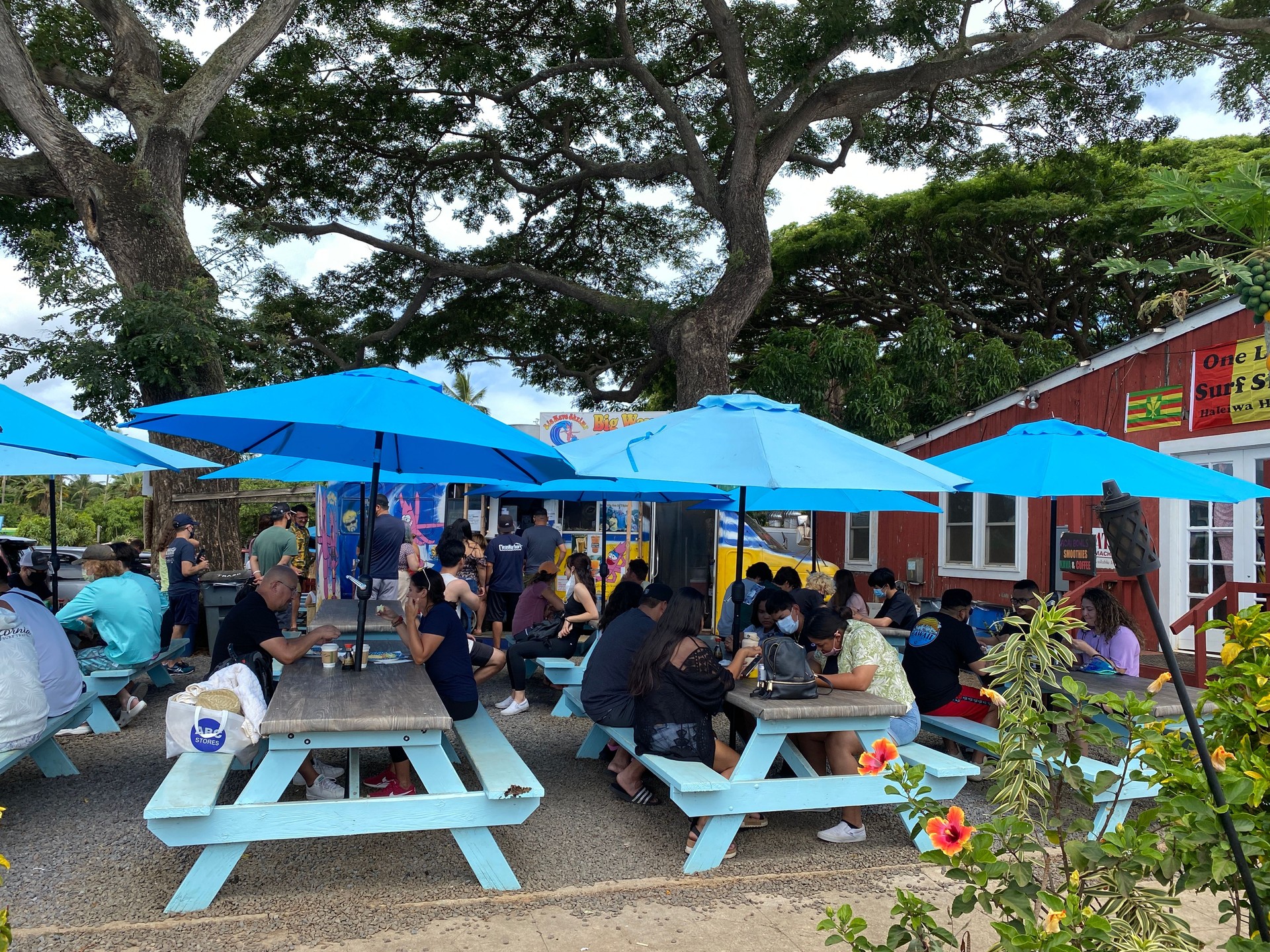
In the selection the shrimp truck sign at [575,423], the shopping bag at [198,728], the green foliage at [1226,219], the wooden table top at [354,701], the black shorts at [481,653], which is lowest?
the black shorts at [481,653]

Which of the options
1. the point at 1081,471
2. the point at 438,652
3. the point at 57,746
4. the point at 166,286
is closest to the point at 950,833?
the point at 438,652

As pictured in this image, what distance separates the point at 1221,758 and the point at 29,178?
14010 millimetres

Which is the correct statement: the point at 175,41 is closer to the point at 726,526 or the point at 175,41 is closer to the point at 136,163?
the point at 136,163

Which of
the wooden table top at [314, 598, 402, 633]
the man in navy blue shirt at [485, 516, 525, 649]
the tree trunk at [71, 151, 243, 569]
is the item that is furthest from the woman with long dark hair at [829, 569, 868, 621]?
the tree trunk at [71, 151, 243, 569]

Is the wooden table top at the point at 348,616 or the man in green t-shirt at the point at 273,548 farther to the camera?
the man in green t-shirt at the point at 273,548

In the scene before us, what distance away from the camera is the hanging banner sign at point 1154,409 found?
9.61 meters

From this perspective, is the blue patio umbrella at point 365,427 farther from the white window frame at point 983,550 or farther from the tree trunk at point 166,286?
the white window frame at point 983,550

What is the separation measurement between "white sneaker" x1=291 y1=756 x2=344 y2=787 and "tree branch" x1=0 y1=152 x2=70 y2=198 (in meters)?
9.51

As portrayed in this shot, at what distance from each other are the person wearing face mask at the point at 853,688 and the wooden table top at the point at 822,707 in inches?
4.8

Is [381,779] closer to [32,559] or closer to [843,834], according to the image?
[843,834]

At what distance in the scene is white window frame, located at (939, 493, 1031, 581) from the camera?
11.5 metres

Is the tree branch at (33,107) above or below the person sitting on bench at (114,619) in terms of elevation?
above

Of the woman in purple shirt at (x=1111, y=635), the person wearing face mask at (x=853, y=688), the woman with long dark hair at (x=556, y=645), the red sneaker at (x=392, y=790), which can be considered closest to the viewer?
the person wearing face mask at (x=853, y=688)

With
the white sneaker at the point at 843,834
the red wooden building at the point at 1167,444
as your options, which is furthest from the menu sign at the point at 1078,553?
the white sneaker at the point at 843,834
